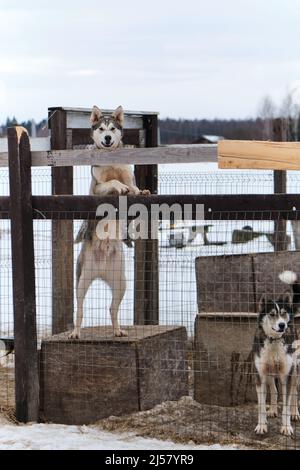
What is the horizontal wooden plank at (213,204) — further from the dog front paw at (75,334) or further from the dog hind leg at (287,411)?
the dog hind leg at (287,411)

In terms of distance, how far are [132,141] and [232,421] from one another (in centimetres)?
389

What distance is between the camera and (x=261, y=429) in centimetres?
580

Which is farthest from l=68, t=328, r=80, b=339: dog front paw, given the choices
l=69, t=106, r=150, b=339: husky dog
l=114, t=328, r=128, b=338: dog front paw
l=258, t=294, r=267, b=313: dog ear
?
l=258, t=294, r=267, b=313: dog ear

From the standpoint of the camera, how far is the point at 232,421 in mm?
6059

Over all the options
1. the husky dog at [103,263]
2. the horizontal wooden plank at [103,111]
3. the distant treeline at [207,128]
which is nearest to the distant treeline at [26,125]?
the horizontal wooden plank at [103,111]

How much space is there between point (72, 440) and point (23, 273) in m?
1.31

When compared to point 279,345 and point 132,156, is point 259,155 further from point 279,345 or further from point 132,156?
point 279,345

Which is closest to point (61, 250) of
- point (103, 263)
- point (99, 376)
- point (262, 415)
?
point (103, 263)

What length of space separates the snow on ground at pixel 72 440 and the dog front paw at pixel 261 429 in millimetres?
397

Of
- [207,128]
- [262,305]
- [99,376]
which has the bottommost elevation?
[99,376]

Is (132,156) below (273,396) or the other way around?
the other way around

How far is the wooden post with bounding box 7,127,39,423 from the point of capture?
243 inches

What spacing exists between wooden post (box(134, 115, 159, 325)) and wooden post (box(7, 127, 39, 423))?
2458 mm

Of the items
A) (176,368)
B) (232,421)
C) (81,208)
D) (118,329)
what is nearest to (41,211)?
(81,208)
